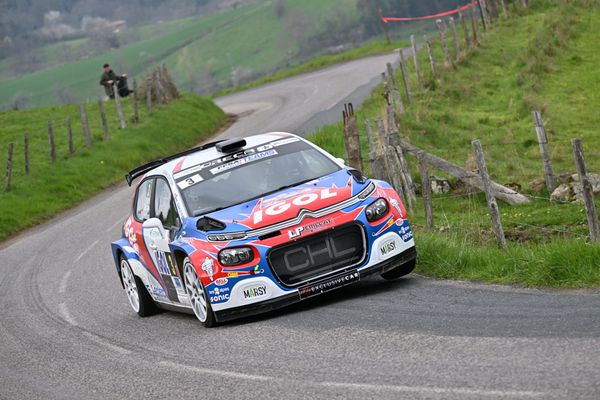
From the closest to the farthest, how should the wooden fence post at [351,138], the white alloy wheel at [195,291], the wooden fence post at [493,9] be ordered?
the white alloy wheel at [195,291]
the wooden fence post at [351,138]
the wooden fence post at [493,9]

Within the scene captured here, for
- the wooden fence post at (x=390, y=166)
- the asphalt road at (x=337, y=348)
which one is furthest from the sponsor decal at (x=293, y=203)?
the wooden fence post at (x=390, y=166)

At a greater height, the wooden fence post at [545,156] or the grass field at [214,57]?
the wooden fence post at [545,156]

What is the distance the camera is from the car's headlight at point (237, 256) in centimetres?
1081

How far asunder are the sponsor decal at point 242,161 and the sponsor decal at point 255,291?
1.89 meters

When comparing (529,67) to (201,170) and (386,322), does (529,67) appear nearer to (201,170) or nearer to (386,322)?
(201,170)

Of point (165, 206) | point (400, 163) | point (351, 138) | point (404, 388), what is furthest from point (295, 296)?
point (400, 163)

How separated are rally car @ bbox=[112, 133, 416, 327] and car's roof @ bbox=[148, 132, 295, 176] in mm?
20

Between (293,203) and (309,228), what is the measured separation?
0.36m

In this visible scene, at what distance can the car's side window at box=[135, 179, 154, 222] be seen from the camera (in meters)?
13.1

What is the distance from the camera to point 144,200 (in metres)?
13.3

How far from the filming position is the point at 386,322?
31.9ft

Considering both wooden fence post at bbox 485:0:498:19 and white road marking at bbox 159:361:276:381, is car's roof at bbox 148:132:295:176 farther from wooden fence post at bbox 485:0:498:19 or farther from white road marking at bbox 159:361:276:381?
wooden fence post at bbox 485:0:498:19

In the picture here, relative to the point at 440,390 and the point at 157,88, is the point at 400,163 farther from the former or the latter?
the point at 157,88

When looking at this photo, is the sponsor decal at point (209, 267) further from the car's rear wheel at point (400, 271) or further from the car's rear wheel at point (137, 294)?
the car's rear wheel at point (137, 294)
